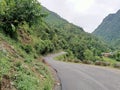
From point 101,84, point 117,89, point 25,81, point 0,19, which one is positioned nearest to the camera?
point 25,81

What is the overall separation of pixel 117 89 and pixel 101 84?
184 cm

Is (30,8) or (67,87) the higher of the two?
(30,8)

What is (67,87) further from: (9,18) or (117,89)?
(9,18)

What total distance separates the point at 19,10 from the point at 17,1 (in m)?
1.04

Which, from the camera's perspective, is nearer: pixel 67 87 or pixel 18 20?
pixel 67 87

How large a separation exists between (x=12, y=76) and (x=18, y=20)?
1422 centimetres

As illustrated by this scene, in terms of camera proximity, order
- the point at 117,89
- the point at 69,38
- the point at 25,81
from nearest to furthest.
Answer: the point at 25,81 < the point at 117,89 < the point at 69,38

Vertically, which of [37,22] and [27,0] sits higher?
[27,0]

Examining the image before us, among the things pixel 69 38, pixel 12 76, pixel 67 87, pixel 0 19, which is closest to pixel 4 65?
pixel 12 76

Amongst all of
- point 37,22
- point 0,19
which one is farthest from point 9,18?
point 37,22

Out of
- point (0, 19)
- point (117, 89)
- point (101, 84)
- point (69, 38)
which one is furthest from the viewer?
point (69, 38)

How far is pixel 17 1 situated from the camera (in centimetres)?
2547

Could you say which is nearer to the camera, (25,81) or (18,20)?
(25,81)

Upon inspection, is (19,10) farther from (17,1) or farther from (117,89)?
(117,89)
